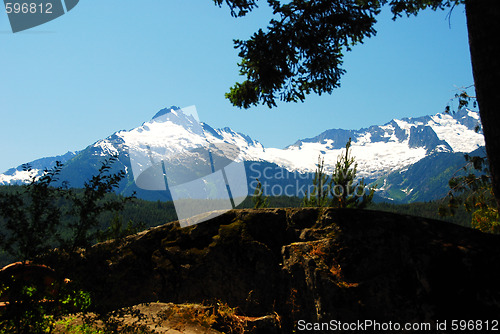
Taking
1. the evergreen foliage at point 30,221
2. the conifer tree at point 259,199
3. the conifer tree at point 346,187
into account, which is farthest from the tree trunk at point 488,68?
the conifer tree at point 346,187

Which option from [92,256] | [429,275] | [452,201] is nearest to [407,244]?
[429,275]

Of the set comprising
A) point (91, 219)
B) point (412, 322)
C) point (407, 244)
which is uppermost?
point (91, 219)

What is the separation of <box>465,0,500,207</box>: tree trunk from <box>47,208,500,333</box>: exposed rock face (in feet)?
3.56

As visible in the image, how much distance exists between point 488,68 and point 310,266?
326 centimetres

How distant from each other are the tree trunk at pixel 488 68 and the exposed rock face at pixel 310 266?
109cm

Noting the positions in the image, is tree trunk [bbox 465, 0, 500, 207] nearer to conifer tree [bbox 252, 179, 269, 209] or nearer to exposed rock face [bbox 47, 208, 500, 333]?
exposed rock face [bbox 47, 208, 500, 333]

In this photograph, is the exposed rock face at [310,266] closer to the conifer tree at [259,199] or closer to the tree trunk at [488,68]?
the tree trunk at [488,68]

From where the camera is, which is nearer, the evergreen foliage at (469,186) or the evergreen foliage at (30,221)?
the evergreen foliage at (30,221)

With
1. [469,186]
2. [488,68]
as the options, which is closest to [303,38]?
[488,68]

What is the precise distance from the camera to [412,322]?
331 centimetres

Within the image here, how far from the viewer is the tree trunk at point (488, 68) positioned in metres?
3.85

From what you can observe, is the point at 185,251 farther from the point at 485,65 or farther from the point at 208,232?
the point at 485,65

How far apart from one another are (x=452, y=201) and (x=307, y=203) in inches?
193

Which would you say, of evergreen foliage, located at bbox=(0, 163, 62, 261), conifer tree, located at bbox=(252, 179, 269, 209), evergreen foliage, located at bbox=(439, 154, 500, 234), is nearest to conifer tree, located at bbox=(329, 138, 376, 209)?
conifer tree, located at bbox=(252, 179, 269, 209)
